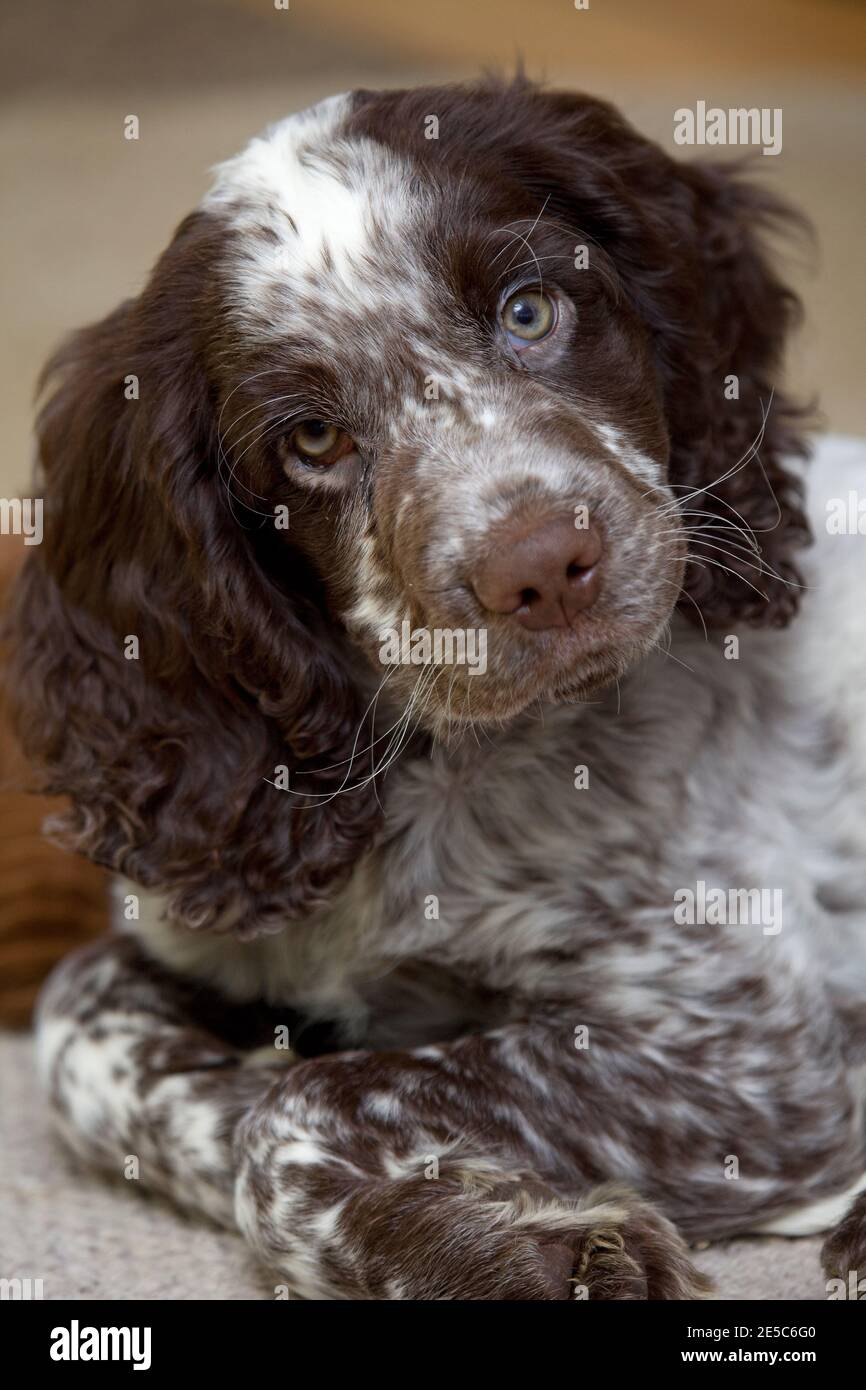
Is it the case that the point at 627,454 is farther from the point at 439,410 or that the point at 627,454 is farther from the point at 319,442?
the point at 319,442

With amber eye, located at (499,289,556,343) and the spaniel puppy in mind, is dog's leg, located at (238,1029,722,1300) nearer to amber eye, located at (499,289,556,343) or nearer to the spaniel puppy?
the spaniel puppy

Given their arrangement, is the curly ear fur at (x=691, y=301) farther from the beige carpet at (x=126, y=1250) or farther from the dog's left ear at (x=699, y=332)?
the beige carpet at (x=126, y=1250)

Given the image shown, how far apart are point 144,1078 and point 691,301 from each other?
145cm

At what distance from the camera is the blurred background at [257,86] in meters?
6.32

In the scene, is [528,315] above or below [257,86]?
below

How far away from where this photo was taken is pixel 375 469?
2.44 meters

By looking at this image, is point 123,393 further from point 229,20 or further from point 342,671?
point 229,20

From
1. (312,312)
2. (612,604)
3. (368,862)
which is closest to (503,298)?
(312,312)

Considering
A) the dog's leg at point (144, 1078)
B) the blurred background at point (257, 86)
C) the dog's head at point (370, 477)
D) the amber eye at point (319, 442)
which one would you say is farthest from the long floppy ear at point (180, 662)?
the blurred background at point (257, 86)

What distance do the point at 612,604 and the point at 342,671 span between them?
1.57ft

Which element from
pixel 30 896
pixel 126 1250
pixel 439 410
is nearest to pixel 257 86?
pixel 30 896

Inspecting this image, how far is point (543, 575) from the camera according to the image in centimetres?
218

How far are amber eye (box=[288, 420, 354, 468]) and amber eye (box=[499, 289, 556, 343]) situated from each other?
0.28 meters

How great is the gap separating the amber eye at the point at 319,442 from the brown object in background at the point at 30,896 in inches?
51.6
